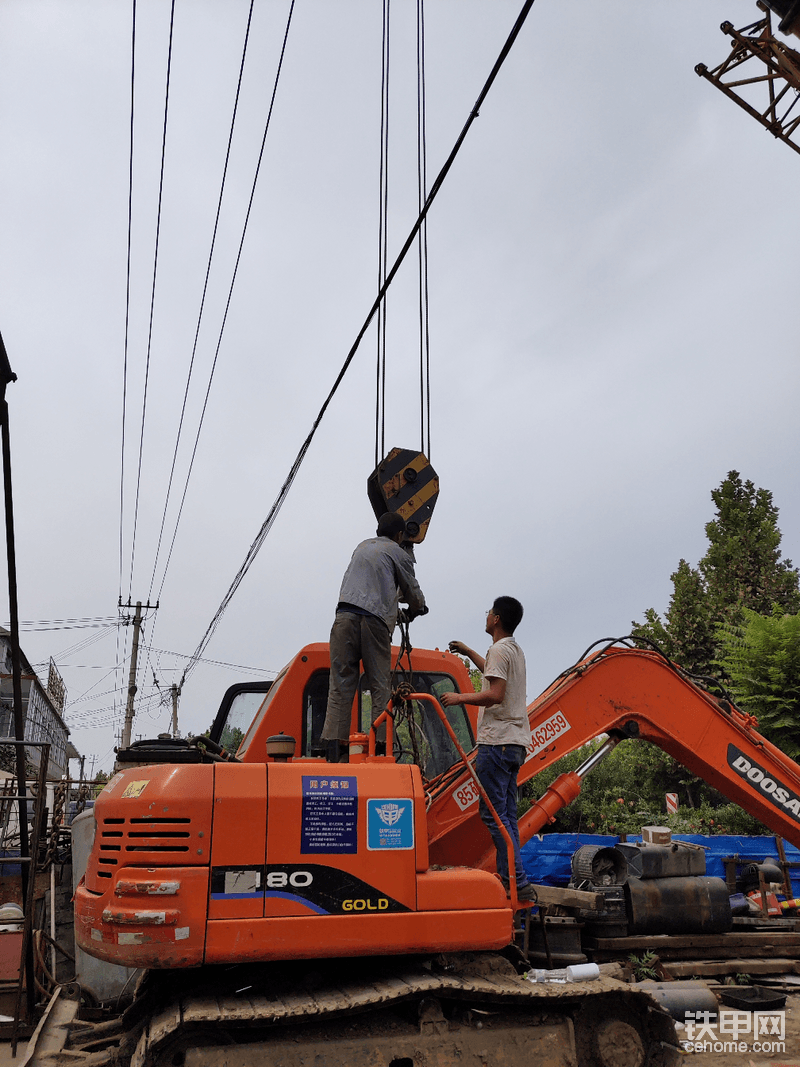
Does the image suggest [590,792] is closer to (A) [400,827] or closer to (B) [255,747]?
(B) [255,747]

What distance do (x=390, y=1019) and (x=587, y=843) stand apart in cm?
486

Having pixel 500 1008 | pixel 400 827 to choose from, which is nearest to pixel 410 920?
pixel 400 827

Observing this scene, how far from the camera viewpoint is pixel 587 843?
827 centimetres

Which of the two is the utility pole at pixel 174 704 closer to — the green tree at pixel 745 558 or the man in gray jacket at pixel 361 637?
the green tree at pixel 745 558

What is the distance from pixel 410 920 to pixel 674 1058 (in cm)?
165

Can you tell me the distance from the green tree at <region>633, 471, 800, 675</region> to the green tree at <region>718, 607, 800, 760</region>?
4271 mm

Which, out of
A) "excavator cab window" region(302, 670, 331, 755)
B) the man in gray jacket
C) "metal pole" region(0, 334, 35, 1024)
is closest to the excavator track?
the man in gray jacket

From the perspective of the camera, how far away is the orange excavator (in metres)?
3.64

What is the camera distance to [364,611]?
5.07 meters

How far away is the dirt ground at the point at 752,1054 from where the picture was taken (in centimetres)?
483

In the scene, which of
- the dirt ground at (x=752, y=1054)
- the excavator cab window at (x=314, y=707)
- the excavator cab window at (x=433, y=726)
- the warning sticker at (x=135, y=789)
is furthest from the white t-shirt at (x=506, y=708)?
the dirt ground at (x=752, y=1054)

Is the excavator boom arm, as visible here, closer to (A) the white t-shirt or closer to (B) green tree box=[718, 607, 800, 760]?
(A) the white t-shirt

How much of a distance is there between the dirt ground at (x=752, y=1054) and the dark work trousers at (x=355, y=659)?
2.89 m

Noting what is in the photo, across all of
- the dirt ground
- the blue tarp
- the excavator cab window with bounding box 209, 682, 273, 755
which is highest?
the excavator cab window with bounding box 209, 682, 273, 755
